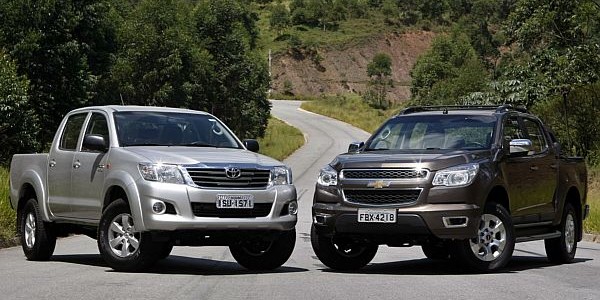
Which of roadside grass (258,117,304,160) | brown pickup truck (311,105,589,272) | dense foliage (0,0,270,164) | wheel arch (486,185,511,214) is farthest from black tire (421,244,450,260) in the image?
roadside grass (258,117,304,160)

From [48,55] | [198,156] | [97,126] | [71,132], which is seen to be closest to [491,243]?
[198,156]

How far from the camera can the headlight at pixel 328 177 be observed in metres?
12.0

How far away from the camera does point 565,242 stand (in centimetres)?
1349

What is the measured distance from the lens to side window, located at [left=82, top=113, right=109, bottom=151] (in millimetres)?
12531

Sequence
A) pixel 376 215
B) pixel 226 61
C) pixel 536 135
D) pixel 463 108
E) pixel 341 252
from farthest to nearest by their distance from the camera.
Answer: pixel 226 61 → pixel 536 135 → pixel 463 108 → pixel 341 252 → pixel 376 215

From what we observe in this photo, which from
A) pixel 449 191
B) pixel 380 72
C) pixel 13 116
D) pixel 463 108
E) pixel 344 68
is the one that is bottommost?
→ pixel 380 72

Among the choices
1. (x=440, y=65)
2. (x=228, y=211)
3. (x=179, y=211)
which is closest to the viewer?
(x=179, y=211)

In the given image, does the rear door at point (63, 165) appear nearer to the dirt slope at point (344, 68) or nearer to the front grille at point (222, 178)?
the front grille at point (222, 178)

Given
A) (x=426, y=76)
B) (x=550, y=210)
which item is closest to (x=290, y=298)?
(x=550, y=210)

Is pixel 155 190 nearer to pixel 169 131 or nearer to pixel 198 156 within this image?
pixel 198 156

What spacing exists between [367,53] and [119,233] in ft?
444

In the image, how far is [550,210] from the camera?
517 inches

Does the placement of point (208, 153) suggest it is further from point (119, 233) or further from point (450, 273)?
point (450, 273)

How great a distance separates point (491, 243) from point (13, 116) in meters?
23.0
